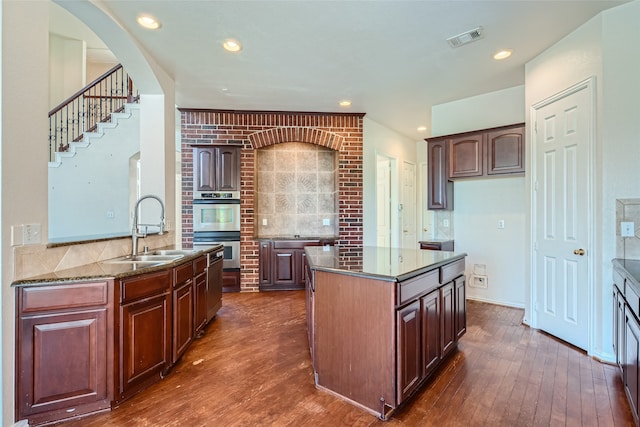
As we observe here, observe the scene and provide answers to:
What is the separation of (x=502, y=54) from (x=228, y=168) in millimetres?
3763

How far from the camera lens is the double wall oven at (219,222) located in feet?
15.2

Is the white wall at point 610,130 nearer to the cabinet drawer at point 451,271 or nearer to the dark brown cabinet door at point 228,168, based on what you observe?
the cabinet drawer at point 451,271

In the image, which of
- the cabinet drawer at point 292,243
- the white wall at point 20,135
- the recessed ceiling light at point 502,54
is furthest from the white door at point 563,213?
the white wall at point 20,135

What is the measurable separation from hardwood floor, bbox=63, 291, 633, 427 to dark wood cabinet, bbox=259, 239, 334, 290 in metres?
1.67

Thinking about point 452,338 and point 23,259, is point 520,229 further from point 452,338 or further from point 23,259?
point 23,259

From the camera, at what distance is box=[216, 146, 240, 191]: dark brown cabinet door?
471cm

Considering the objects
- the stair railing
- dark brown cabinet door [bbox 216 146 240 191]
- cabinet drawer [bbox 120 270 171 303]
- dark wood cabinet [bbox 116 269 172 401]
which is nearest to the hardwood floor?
dark wood cabinet [bbox 116 269 172 401]

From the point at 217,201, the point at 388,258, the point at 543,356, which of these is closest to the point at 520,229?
the point at 543,356

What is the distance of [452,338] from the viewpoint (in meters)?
2.49

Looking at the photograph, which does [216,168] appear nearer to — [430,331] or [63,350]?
[63,350]

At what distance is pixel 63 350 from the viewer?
1.75 m

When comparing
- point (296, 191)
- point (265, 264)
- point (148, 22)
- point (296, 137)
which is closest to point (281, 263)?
point (265, 264)

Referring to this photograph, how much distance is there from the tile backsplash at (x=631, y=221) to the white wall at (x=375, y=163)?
313cm

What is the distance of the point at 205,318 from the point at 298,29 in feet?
9.41
